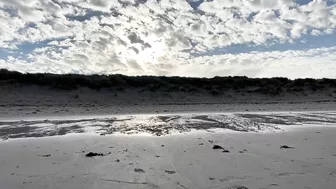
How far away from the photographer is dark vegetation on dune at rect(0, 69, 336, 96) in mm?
22047

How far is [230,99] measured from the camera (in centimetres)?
2316

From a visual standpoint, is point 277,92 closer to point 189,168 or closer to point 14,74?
point 14,74

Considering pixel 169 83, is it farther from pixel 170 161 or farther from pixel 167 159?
pixel 170 161

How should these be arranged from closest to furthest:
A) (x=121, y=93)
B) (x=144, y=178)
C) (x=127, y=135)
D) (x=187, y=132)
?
(x=144, y=178)
(x=127, y=135)
(x=187, y=132)
(x=121, y=93)

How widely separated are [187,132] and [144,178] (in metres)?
4.14

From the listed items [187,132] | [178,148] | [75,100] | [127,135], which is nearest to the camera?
[178,148]

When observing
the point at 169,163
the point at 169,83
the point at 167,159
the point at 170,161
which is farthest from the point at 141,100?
the point at 169,163

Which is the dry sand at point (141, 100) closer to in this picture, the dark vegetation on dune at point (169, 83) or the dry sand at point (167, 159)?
the dark vegetation on dune at point (169, 83)

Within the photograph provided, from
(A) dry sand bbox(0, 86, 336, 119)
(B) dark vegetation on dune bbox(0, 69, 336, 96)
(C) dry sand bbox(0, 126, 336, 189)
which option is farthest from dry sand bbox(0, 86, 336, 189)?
(B) dark vegetation on dune bbox(0, 69, 336, 96)

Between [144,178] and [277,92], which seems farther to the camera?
[277,92]

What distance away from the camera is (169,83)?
25.0 m

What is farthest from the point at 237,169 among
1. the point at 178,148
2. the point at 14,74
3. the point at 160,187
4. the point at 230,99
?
the point at 14,74

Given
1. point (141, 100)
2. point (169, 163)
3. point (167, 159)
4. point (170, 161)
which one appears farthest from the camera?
point (141, 100)

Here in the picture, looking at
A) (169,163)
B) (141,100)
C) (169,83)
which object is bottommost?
(169,163)
